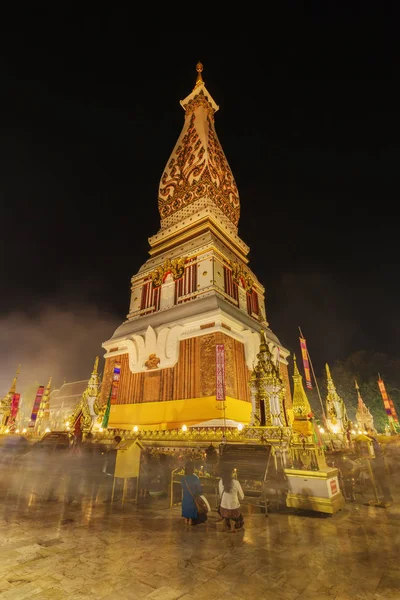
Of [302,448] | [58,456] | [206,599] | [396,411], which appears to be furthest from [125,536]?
[396,411]

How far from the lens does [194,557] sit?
4410mm

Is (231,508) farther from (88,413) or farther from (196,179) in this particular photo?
(196,179)

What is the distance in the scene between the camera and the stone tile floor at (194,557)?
3.44m

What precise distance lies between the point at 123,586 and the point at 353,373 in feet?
160

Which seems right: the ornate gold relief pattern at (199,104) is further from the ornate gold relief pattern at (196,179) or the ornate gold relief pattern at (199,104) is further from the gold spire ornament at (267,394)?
the gold spire ornament at (267,394)

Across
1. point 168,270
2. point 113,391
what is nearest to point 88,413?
point 113,391

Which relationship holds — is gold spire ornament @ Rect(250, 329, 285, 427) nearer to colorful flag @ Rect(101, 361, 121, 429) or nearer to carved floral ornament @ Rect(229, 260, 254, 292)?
carved floral ornament @ Rect(229, 260, 254, 292)

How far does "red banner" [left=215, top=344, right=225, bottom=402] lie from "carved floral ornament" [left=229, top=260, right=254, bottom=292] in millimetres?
7431

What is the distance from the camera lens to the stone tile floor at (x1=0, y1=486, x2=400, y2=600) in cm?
344

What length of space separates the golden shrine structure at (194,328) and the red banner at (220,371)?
10.9 inches

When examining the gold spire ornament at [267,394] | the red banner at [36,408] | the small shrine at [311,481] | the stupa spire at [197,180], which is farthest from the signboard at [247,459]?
the red banner at [36,408]

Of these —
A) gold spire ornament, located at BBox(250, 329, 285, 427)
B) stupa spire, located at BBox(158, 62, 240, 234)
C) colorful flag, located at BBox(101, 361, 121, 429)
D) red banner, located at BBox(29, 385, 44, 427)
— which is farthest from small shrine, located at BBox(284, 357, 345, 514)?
red banner, located at BBox(29, 385, 44, 427)

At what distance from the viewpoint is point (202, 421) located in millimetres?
14281

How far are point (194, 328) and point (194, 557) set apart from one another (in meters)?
12.9
